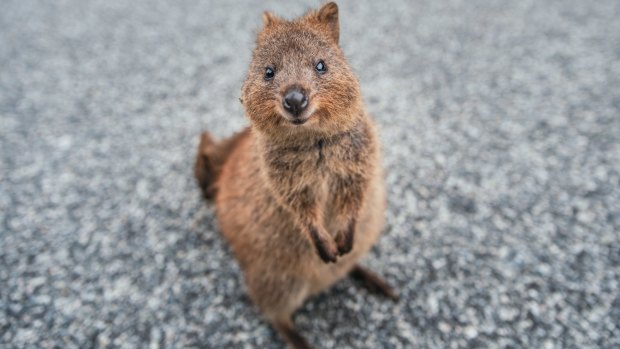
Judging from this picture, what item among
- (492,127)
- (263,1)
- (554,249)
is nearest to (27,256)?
(554,249)

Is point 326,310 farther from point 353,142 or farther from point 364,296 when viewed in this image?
point 353,142

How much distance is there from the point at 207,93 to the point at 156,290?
3.22 meters

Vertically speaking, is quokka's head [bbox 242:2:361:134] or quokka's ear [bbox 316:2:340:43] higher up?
quokka's ear [bbox 316:2:340:43]

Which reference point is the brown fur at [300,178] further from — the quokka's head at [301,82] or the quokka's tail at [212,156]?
the quokka's tail at [212,156]

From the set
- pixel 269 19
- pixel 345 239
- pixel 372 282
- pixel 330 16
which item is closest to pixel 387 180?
pixel 372 282

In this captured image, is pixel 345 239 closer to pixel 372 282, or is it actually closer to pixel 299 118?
pixel 372 282

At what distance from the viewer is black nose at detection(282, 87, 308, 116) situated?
2.45m

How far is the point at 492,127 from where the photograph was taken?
17.8 ft

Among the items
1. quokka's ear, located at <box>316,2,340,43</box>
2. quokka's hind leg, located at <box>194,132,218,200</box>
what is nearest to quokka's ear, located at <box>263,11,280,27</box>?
quokka's ear, located at <box>316,2,340,43</box>

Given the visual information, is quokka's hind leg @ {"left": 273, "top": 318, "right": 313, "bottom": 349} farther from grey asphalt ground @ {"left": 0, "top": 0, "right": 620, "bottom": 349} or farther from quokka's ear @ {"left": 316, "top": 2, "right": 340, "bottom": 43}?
quokka's ear @ {"left": 316, "top": 2, "right": 340, "bottom": 43}

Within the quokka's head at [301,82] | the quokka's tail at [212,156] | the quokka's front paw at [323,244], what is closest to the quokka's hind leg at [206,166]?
the quokka's tail at [212,156]

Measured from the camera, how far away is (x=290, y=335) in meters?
3.49

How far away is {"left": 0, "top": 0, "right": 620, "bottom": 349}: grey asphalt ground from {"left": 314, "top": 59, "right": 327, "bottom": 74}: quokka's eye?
6.63 feet

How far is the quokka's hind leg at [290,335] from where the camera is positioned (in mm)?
3463
